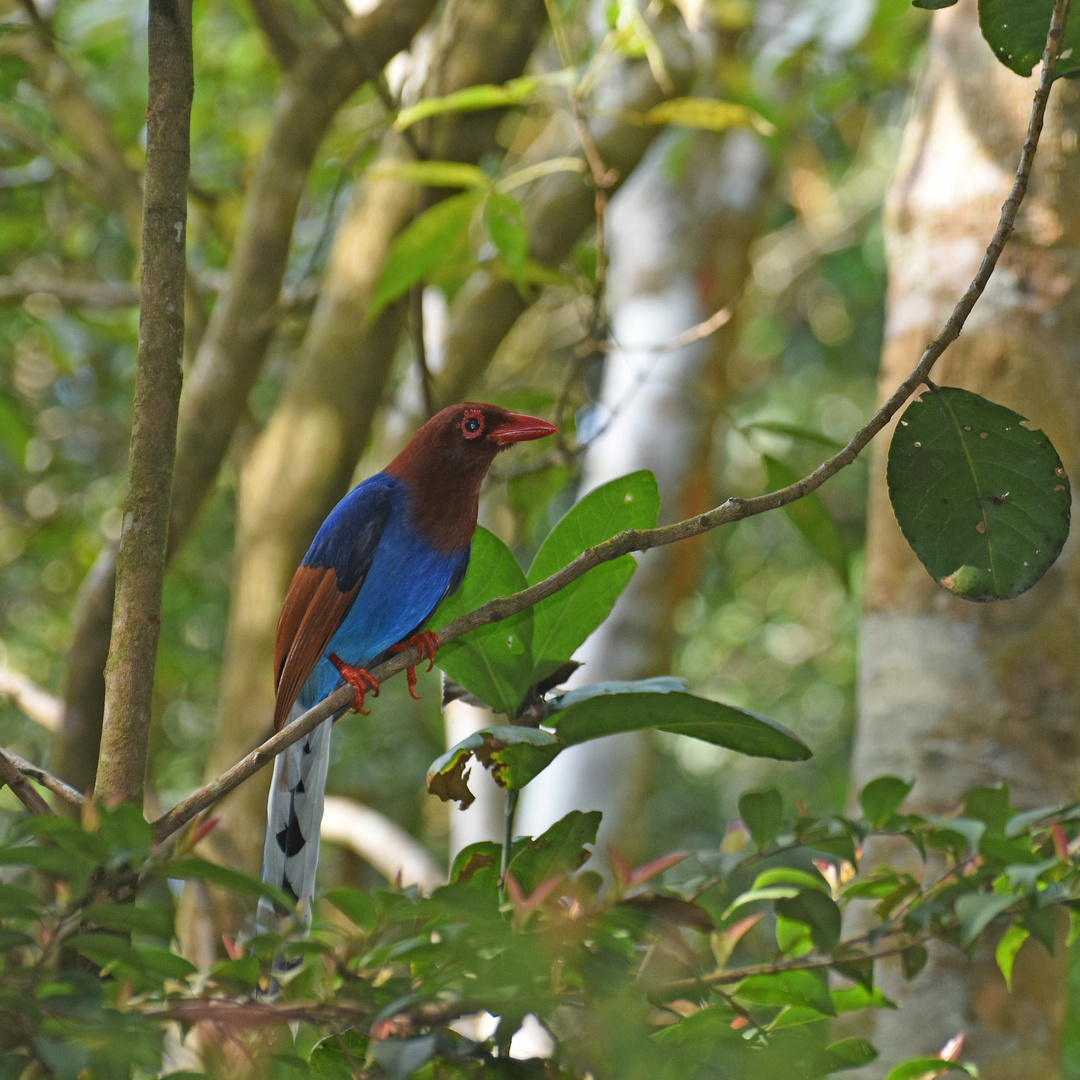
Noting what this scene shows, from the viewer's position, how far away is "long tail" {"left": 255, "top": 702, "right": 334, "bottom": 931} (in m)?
1.89

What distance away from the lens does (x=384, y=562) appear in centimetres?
222

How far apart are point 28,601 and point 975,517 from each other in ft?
23.1

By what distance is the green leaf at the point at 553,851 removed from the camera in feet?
3.88

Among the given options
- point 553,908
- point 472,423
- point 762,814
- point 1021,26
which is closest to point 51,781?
point 553,908

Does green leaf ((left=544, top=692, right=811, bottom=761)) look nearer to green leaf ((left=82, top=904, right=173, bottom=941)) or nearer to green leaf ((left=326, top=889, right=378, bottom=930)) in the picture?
green leaf ((left=326, top=889, right=378, bottom=930))

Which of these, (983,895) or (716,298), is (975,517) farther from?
(716,298)

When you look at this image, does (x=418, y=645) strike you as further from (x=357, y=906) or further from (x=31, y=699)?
(x=31, y=699)

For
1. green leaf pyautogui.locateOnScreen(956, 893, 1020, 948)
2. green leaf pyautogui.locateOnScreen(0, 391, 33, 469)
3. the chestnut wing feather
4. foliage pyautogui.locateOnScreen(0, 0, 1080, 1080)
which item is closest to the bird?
the chestnut wing feather

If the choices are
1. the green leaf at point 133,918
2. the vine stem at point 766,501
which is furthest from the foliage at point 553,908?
the vine stem at point 766,501

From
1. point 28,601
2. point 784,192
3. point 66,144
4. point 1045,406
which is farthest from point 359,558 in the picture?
point 784,192

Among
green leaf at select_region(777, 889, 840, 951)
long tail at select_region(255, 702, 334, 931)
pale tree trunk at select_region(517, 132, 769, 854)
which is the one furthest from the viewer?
pale tree trunk at select_region(517, 132, 769, 854)

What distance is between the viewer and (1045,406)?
2457 millimetres

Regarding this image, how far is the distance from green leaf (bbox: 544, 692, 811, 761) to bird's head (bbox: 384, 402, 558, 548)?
1.02 meters

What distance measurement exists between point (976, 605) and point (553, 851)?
1510 mm
